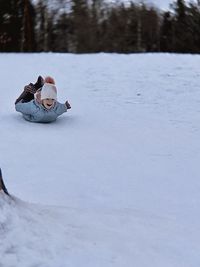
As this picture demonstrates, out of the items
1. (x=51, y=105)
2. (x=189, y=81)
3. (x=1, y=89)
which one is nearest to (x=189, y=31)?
(x=189, y=81)

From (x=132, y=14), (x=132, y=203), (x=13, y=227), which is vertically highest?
(x=132, y=14)

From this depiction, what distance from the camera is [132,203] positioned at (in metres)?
5.80

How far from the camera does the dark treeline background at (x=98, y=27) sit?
2320 centimetres

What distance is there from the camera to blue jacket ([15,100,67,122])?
30.6ft

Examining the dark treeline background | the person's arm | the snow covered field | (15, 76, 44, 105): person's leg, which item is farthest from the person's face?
the dark treeline background

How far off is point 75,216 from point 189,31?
19050 mm

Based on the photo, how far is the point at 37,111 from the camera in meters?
9.32

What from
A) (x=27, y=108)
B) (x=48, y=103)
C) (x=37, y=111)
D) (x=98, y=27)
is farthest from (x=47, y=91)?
(x=98, y=27)

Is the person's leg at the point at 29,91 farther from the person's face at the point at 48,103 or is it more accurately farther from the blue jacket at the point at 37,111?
the person's face at the point at 48,103

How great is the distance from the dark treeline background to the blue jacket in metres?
13.9

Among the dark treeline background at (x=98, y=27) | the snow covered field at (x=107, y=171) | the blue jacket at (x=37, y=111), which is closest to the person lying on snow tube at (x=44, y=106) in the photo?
the blue jacket at (x=37, y=111)

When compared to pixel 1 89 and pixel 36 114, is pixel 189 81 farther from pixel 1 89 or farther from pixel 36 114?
pixel 36 114

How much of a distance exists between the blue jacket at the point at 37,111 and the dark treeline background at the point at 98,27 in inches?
549

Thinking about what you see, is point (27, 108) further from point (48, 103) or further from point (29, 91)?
point (29, 91)
